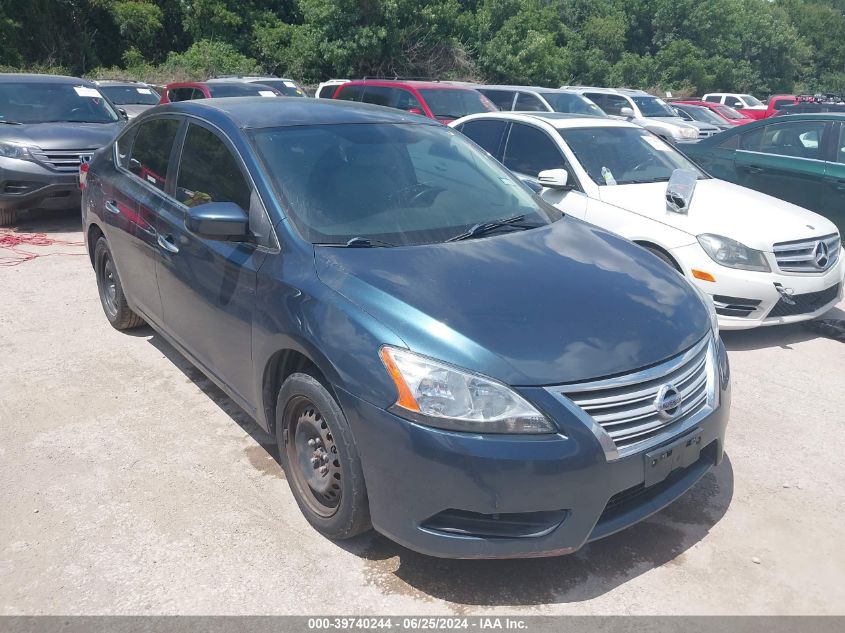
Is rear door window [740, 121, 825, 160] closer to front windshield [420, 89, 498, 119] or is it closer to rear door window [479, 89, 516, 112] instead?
front windshield [420, 89, 498, 119]

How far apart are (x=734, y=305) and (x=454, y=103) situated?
25.4 feet

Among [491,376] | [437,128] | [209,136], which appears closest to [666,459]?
[491,376]

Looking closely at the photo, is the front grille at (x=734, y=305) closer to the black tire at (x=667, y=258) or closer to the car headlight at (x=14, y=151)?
the black tire at (x=667, y=258)

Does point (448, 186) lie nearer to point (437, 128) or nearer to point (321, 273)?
point (437, 128)

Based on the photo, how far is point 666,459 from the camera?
2.99 metres

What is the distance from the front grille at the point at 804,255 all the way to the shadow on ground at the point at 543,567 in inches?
109

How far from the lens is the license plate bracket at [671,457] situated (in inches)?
115

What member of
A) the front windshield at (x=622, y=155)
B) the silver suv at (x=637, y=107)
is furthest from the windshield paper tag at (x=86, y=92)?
the silver suv at (x=637, y=107)

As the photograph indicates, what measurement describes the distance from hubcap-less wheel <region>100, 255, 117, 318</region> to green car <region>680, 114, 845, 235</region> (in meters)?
6.53

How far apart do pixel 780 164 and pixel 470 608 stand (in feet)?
22.4

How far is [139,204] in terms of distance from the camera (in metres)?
4.74

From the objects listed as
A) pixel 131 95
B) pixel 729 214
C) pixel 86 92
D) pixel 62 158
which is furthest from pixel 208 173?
pixel 131 95

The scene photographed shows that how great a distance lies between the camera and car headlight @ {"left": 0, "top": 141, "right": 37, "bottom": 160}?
869 cm

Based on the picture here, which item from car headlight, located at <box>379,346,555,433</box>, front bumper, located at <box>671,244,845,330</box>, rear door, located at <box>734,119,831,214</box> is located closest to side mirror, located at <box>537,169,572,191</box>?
front bumper, located at <box>671,244,845,330</box>
